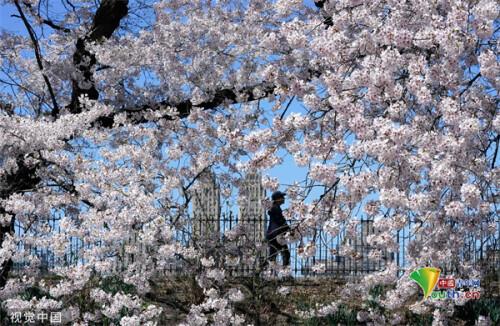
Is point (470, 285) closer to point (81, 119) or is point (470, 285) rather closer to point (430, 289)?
point (430, 289)

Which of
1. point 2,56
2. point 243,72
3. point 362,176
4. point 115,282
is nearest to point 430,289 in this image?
point 362,176

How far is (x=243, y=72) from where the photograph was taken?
1014 cm

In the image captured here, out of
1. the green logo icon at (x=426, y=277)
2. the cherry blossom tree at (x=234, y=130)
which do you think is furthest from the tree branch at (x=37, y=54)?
the green logo icon at (x=426, y=277)

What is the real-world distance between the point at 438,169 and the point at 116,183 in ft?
12.6

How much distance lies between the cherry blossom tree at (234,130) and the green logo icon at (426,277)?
10 cm

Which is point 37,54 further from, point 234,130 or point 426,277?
point 426,277

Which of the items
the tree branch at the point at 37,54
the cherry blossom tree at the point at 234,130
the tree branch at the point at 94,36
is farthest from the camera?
the tree branch at the point at 94,36

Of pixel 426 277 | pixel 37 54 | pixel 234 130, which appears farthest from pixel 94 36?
pixel 426 277

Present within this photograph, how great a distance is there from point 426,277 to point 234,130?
2.69 m

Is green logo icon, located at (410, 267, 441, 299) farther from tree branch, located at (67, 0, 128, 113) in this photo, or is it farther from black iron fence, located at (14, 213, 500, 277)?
tree branch, located at (67, 0, 128, 113)

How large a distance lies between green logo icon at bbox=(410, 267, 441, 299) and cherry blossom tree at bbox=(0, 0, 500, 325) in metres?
0.10

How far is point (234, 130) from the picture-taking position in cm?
819

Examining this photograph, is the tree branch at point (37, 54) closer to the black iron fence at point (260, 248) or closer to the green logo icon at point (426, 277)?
the black iron fence at point (260, 248)

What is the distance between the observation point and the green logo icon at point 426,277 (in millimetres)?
7164
